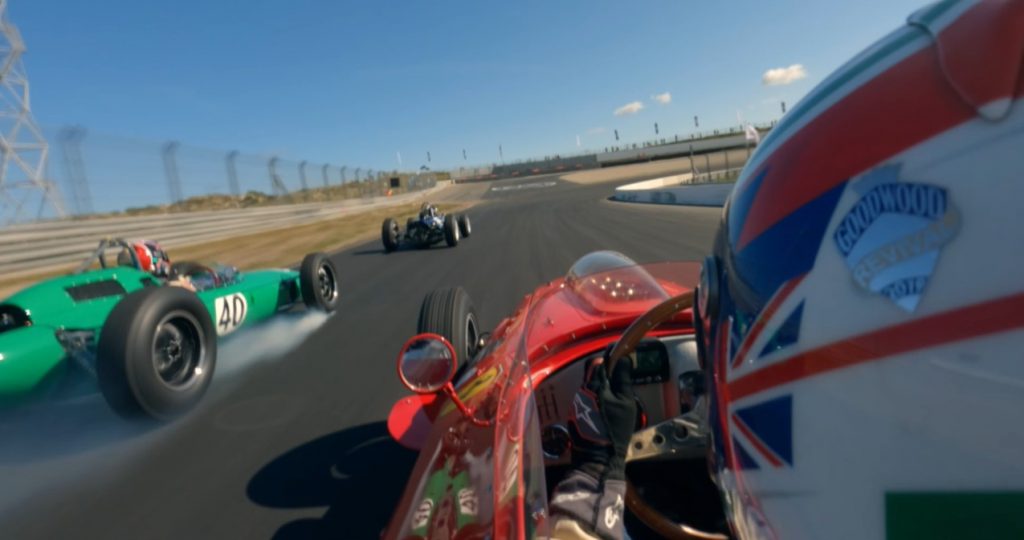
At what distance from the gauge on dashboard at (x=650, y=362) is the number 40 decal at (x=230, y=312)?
475cm

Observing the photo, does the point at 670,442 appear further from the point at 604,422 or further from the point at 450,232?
the point at 450,232

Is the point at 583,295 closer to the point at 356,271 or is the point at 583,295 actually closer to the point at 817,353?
the point at 817,353

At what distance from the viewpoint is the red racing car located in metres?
1.36

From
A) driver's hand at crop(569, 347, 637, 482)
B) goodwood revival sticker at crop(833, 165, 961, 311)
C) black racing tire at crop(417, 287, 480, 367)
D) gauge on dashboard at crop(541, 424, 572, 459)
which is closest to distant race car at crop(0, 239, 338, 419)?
black racing tire at crop(417, 287, 480, 367)

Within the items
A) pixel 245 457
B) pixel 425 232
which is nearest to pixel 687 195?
pixel 425 232

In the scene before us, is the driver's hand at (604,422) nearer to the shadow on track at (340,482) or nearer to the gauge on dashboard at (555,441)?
the gauge on dashboard at (555,441)

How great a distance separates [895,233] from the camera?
2.44ft

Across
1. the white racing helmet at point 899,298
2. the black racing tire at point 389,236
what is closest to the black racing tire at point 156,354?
the white racing helmet at point 899,298

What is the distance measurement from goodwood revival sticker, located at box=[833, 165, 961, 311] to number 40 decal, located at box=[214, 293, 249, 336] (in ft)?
18.8

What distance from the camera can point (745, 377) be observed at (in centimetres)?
99

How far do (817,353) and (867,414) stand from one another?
10 centimetres

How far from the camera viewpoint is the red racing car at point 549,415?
136 centimetres

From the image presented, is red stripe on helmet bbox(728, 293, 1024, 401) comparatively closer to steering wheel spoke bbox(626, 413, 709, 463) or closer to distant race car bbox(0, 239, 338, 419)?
steering wheel spoke bbox(626, 413, 709, 463)

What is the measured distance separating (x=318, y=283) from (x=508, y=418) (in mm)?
6062
